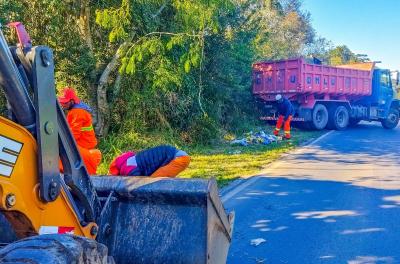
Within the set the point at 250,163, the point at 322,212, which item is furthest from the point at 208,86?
the point at 322,212

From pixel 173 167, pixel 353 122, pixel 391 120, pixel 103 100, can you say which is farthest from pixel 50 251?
pixel 391 120

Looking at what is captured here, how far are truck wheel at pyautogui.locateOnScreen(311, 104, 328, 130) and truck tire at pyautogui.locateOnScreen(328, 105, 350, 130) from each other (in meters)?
0.53

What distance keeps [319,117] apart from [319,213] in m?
14.4

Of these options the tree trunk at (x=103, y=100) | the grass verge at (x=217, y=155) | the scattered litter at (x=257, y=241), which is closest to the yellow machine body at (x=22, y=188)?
the scattered litter at (x=257, y=241)

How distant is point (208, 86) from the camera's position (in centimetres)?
1585

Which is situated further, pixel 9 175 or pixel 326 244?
pixel 326 244

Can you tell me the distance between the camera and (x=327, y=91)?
20219 mm

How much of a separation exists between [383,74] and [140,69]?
15.2m

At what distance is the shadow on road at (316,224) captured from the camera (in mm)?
4875

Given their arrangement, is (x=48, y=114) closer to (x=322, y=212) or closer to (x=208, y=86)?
(x=322, y=212)

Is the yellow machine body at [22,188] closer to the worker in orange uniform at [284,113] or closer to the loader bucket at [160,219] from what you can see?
the loader bucket at [160,219]

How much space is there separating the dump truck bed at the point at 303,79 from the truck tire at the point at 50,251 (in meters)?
17.5

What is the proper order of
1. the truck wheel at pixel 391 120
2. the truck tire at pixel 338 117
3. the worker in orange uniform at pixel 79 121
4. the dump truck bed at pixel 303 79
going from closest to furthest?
the worker in orange uniform at pixel 79 121, the dump truck bed at pixel 303 79, the truck tire at pixel 338 117, the truck wheel at pixel 391 120

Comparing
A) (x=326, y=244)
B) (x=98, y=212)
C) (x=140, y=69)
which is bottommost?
(x=326, y=244)
